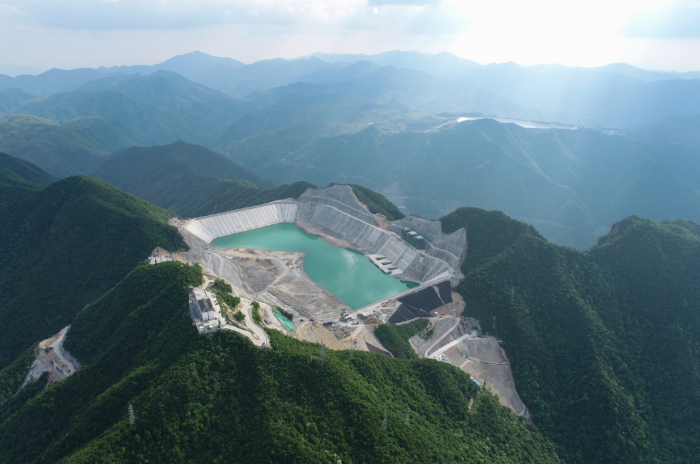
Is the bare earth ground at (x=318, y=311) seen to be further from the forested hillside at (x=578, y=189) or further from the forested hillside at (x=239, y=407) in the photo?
the forested hillside at (x=578, y=189)

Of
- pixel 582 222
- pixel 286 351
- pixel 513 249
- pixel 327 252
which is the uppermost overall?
pixel 286 351

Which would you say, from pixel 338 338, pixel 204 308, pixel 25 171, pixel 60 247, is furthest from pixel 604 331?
pixel 25 171

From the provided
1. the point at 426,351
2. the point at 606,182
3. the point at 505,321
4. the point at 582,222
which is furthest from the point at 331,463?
the point at 606,182

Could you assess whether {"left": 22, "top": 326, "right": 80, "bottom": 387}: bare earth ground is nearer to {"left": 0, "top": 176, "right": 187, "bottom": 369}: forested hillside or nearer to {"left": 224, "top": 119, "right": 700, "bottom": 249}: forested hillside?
{"left": 0, "top": 176, "right": 187, "bottom": 369}: forested hillside

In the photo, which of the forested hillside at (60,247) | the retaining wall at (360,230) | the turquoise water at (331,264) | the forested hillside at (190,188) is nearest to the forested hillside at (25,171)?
the forested hillside at (190,188)

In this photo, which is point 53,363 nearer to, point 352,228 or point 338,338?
point 338,338

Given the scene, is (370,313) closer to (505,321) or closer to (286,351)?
(505,321)

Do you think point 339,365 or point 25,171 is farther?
point 25,171
